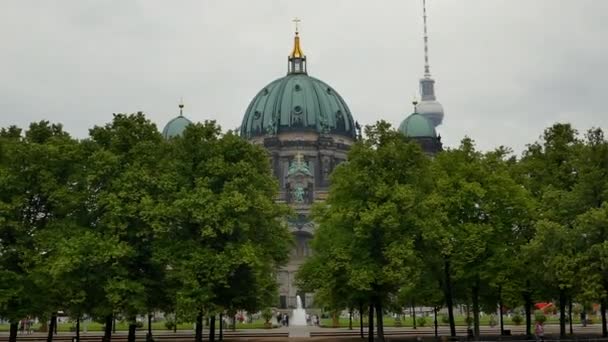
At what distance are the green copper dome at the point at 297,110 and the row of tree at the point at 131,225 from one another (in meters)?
105

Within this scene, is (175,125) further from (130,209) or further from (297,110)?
(130,209)

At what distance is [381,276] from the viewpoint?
42938mm

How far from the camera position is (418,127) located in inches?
6014

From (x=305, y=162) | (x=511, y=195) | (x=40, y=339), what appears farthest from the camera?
(x=305, y=162)

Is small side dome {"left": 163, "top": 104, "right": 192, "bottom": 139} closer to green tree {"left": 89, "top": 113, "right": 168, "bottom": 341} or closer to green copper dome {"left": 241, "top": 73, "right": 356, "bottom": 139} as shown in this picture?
green copper dome {"left": 241, "top": 73, "right": 356, "bottom": 139}

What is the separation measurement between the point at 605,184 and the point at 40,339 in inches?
1508

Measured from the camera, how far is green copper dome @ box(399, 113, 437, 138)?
152m

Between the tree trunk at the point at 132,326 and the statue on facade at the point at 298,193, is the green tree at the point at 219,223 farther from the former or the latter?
the statue on facade at the point at 298,193

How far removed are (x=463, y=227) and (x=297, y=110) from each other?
106768 millimetres

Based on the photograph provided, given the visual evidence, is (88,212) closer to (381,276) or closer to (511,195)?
(381,276)

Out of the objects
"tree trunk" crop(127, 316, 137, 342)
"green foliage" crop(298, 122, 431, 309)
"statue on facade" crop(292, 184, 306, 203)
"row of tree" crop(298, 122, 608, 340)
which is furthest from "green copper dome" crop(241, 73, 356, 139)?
"tree trunk" crop(127, 316, 137, 342)

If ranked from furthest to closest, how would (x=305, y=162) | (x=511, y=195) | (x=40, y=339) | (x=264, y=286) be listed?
1. (x=305, y=162)
2. (x=40, y=339)
3. (x=511, y=195)
4. (x=264, y=286)

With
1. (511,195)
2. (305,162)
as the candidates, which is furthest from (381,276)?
(305,162)

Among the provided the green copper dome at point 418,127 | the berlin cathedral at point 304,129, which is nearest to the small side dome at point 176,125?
the berlin cathedral at point 304,129
